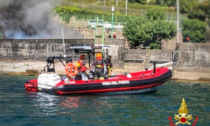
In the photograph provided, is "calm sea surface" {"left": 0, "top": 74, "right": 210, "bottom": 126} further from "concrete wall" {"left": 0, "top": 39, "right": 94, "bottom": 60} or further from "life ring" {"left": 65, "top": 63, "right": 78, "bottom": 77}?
"concrete wall" {"left": 0, "top": 39, "right": 94, "bottom": 60}

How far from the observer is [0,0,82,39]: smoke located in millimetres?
34281

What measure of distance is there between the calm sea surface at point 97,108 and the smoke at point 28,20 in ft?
36.1

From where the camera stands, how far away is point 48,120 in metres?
15.9

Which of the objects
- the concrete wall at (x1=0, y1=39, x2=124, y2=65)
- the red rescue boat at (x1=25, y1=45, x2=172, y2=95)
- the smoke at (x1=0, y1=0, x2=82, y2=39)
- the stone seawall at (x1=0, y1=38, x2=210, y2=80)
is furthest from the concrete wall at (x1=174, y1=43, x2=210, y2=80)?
the smoke at (x1=0, y1=0, x2=82, y2=39)

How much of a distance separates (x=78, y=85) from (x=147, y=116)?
5253 mm

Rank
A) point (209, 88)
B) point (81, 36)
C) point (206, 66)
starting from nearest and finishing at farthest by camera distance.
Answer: point (209, 88) → point (206, 66) → point (81, 36)

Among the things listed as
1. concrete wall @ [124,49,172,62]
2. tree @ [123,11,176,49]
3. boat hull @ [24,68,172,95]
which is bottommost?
boat hull @ [24,68,172,95]

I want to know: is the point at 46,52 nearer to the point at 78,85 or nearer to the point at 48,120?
the point at 78,85

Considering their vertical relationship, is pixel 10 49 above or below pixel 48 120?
above

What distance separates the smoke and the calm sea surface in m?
11.0

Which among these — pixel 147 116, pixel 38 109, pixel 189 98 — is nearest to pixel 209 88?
pixel 189 98

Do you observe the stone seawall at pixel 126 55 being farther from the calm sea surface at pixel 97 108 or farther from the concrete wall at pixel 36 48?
A: the calm sea surface at pixel 97 108

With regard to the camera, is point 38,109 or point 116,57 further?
point 116,57

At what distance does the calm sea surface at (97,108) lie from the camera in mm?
15884
